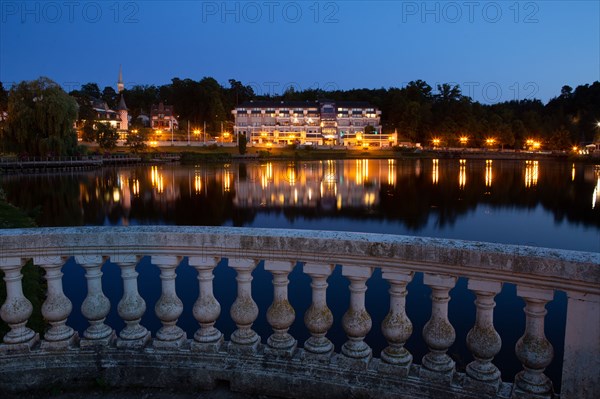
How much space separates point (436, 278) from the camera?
3627 millimetres

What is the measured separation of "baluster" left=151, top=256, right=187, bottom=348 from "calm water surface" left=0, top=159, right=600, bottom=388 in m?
7.37

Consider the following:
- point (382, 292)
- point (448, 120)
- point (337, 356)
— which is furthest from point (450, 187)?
point (448, 120)

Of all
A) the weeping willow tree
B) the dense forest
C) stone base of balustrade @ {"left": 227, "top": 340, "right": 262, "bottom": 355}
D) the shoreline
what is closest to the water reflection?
the weeping willow tree

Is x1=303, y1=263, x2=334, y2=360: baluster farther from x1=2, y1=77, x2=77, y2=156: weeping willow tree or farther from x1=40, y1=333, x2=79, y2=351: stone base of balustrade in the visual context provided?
x1=2, y1=77, x2=77, y2=156: weeping willow tree

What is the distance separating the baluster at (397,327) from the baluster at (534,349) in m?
0.81

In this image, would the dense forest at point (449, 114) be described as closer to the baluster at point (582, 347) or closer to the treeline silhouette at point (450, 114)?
the treeline silhouette at point (450, 114)

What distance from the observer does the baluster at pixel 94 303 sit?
4.14 meters

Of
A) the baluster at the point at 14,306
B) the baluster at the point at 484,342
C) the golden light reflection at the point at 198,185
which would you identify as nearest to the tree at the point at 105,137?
the golden light reflection at the point at 198,185

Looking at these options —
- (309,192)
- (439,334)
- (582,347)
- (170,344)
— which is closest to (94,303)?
(170,344)

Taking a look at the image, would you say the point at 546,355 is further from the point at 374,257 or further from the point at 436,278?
the point at 374,257

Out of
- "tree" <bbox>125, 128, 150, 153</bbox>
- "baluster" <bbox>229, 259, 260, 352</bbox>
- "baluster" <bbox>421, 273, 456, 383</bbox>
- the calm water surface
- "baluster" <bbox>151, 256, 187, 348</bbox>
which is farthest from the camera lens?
"tree" <bbox>125, 128, 150, 153</bbox>

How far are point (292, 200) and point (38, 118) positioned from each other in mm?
40337

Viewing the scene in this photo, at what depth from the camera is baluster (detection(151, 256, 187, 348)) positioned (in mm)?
4125

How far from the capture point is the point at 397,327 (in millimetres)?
3750
